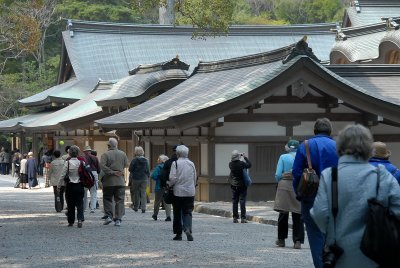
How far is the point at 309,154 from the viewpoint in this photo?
9.71 m

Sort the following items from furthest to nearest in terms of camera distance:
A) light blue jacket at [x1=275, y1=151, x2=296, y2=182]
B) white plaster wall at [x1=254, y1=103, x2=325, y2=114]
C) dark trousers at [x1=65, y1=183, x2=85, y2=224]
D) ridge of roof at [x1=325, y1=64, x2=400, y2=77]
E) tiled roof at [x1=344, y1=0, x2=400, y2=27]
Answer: tiled roof at [x1=344, y1=0, x2=400, y2=27]
ridge of roof at [x1=325, y1=64, x2=400, y2=77]
white plaster wall at [x1=254, y1=103, x2=325, y2=114]
dark trousers at [x1=65, y1=183, x2=85, y2=224]
light blue jacket at [x1=275, y1=151, x2=296, y2=182]

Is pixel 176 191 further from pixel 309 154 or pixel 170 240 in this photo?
pixel 309 154

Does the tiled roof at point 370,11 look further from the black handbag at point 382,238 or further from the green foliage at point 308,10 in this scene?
the black handbag at point 382,238

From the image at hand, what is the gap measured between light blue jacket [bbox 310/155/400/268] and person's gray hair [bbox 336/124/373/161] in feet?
0.15

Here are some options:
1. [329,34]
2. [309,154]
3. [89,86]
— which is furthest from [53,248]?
[329,34]

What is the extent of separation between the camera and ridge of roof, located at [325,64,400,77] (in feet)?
95.8

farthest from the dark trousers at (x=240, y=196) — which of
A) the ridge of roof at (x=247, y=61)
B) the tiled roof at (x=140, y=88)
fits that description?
the tiled roof at (x=140, y=88)

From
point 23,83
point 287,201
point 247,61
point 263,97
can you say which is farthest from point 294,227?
point 23,83

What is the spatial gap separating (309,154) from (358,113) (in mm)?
17587

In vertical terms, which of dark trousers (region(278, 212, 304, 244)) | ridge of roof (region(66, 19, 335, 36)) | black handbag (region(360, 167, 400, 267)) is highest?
ridge of roof (region(66, 19, 335, 36))

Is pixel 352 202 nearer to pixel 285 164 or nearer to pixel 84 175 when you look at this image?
pixel 285 164

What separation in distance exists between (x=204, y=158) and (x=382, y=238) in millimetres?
20585

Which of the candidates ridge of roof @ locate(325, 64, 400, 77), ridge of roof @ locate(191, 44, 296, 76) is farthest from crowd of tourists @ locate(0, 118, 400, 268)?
ridge of roof @ locate(325, 64, 400, 77)

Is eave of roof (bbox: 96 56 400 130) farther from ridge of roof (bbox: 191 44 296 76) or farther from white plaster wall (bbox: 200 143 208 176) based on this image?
white plaster wall (bbox: 200 143 208 176)
